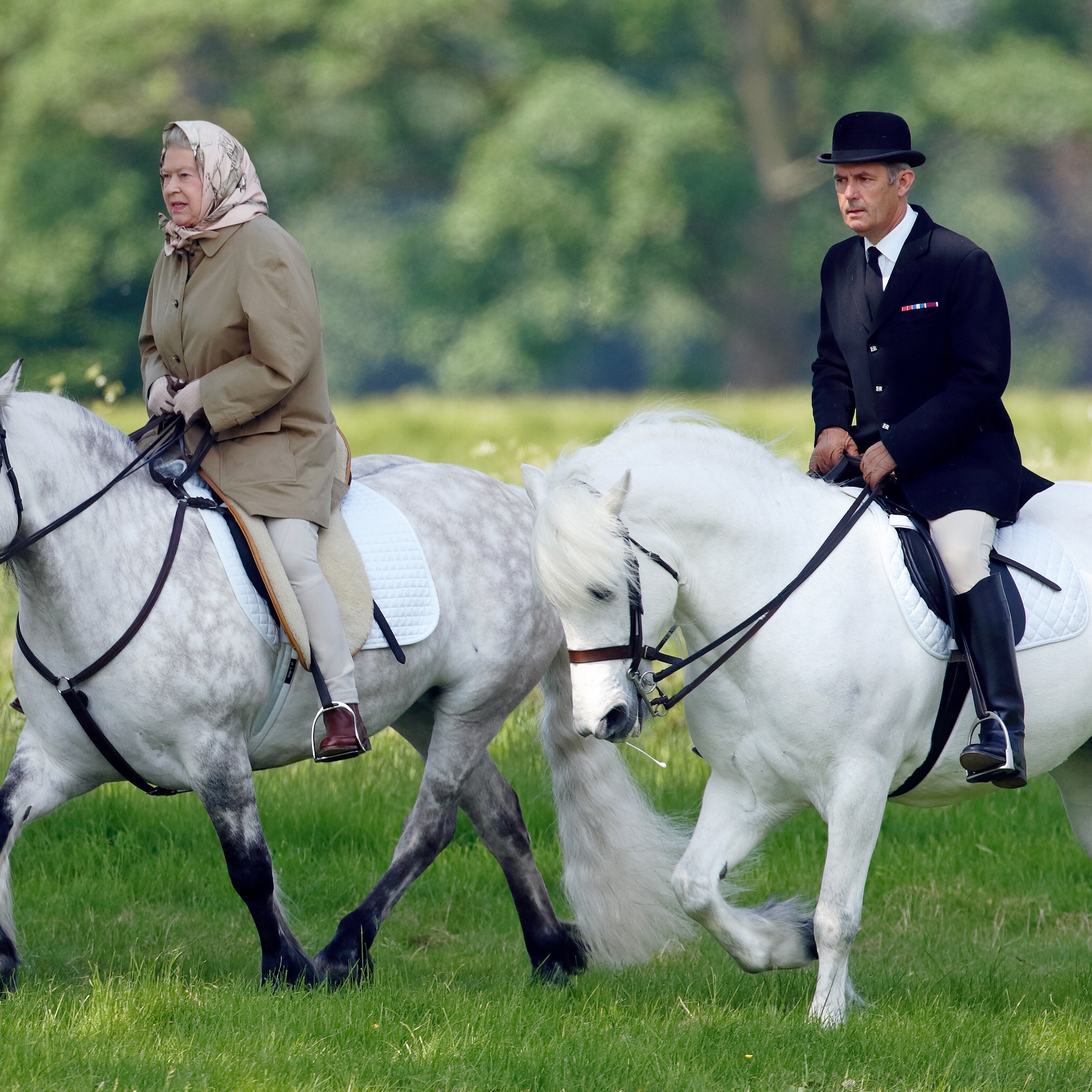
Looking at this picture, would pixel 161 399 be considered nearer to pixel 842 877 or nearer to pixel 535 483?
pixel 535 483

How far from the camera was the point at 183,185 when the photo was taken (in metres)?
5.42

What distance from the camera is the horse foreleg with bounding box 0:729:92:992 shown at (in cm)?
527

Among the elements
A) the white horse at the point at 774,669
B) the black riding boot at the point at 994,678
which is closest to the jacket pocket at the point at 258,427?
the white horse at the point at 774,669

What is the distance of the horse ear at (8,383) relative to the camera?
4965 mm

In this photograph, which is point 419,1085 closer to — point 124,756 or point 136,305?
point 124,756

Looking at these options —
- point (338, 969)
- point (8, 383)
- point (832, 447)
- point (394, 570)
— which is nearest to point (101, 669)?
point (8, 383)

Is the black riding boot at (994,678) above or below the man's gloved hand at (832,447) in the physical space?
below

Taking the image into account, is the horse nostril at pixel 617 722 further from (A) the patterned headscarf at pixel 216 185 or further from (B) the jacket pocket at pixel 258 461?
(A) the patterned headscarf at pixel 216 185

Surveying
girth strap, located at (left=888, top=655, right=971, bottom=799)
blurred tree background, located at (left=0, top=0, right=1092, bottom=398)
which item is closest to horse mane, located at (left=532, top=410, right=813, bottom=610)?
girth strap, located at (left=888, top=655, right=971, bottom=799)

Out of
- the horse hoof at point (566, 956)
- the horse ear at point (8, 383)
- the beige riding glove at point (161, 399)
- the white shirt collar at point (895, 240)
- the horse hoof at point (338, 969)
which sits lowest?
the horse hoof at point (566, 956)

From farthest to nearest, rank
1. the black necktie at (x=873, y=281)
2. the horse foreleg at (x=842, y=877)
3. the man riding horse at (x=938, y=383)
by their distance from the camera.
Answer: the black necktie at (x=873, y=281)
the man riding horse at (x=938, y=383)
the horse foreleg at (x=842, y=877)

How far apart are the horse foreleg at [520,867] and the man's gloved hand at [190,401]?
1.73 metres

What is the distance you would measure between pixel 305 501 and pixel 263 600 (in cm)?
36

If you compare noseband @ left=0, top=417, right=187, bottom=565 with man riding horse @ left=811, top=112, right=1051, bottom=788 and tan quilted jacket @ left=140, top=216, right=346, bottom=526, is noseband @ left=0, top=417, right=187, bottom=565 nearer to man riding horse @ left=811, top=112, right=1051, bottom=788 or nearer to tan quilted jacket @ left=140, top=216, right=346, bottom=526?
tan quilted jacket @ left=140, top=216, right=346, bottom=526
